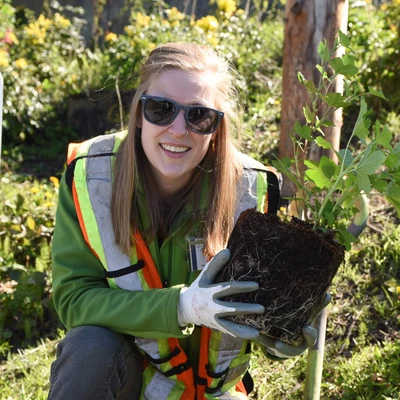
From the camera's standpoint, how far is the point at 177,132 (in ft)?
6.63

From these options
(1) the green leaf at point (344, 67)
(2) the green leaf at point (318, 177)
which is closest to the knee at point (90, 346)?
(2) the green leaf at point (318, 177)

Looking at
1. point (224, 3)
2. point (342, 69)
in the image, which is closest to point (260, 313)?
point (342, 69)

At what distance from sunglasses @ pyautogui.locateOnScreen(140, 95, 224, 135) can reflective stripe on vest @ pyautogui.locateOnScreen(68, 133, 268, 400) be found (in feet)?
0.83

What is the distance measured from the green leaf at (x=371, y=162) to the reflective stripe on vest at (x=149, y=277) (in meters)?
0.57

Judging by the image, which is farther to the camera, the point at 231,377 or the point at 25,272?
the point at 25,272

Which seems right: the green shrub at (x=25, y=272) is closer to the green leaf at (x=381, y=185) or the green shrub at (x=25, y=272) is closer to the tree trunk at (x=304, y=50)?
the tree trunk at (x=304, y=50)

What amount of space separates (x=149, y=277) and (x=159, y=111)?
1.64 feet

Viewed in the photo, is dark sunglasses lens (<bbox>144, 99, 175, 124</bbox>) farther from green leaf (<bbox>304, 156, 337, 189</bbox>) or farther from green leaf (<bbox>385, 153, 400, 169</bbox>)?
green leaf (<bbox>385, 153, 400, 169</bbox>)

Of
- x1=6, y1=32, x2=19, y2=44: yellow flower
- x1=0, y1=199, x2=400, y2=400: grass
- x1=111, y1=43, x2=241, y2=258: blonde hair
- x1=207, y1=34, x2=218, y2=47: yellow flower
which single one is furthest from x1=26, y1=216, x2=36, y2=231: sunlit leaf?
x1=6, y1=32, x2=19, y2=44: yellow flower

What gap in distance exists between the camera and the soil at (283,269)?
5.90ft

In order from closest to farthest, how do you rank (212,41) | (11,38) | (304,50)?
(304,50) → (212,41) → (11,38)

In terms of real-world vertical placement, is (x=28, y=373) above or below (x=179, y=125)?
below

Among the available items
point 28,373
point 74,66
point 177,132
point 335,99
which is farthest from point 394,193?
point 74,66

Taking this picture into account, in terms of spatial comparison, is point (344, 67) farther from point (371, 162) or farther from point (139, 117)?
point (139, 117)
